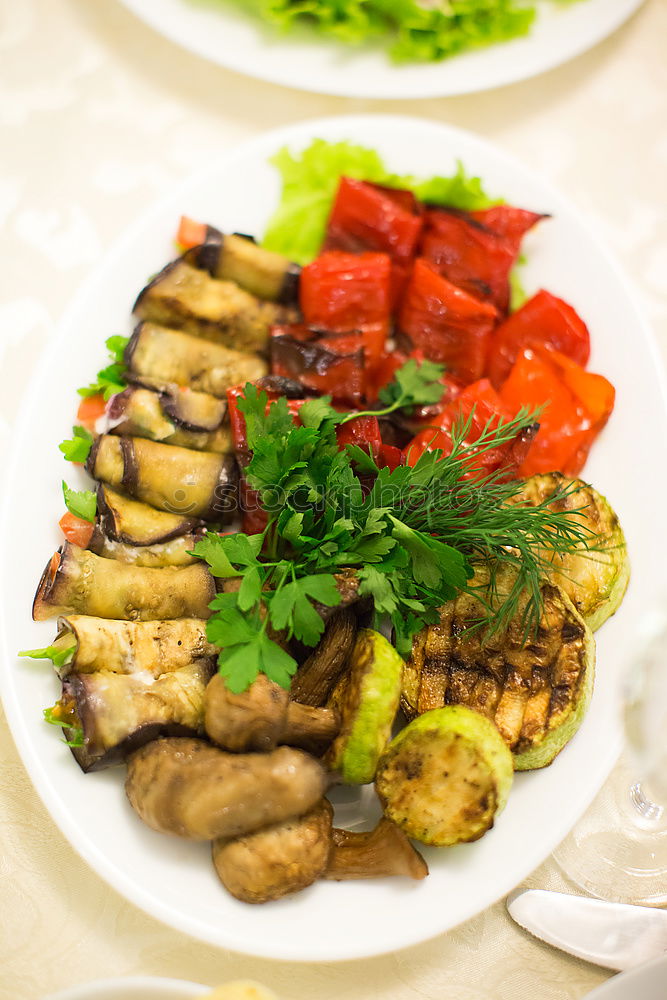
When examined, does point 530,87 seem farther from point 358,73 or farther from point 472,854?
point 472,854

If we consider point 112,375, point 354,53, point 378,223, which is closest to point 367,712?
point 112,375

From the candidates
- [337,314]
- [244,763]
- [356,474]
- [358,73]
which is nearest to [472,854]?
[244,763]

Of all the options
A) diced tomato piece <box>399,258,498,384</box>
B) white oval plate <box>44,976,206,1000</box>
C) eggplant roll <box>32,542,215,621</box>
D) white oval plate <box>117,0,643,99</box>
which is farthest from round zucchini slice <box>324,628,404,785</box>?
white oval plate <box>117,0,643,99</box>

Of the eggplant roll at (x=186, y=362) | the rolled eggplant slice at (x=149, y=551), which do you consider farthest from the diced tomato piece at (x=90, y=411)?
the rolled eggplant slice at (x=149, y=551)

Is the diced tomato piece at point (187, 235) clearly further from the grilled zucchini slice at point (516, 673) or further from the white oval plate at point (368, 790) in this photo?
the grilled zucchini slice at point (516, 673)

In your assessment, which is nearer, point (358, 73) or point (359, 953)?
point (359, 953)

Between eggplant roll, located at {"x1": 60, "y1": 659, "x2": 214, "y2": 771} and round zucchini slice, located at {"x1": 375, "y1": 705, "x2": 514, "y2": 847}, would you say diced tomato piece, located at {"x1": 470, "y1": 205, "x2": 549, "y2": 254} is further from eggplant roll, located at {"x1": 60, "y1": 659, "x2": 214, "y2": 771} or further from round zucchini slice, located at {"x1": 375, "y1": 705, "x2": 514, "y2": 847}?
eggplant roll, located at {"x1": 60, "y1": 659, "x2": 214, "y2": 771}
